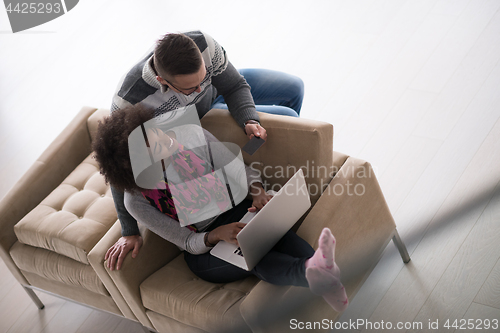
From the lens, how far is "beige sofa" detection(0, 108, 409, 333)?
58.4 inches

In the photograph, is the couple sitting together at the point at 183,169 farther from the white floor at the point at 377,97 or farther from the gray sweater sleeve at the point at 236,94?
the white floor at the point at 377,97

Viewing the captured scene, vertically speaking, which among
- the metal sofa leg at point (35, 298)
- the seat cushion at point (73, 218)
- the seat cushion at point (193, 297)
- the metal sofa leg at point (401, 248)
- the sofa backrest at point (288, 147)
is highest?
the sofa backrest at point (288, 147)

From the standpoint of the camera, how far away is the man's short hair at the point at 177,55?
1.51 m

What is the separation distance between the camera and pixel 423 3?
3.15 m

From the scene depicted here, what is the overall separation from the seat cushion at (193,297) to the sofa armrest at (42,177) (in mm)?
729

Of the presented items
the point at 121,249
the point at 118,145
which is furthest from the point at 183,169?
the point at 121,249

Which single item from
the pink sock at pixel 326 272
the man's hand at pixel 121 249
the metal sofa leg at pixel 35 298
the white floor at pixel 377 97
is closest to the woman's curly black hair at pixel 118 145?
the man's hand at pixel 121 249

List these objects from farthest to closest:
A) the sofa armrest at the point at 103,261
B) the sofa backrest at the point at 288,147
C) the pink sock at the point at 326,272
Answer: the sofa armrest at the point at 103,261, the sofa backrest at the point at 288,147, the pink sock at the point at 326,272

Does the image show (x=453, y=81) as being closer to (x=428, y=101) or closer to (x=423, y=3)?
(x=428, y=101)

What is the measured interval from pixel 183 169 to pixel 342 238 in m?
0.58

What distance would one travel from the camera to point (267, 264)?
1.43 meters

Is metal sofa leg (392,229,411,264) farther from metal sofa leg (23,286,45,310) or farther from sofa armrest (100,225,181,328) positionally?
metal sofa leg (23,286,45,310)

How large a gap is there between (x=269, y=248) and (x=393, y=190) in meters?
0.92

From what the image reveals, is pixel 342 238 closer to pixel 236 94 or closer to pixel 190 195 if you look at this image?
pixel 190 195
